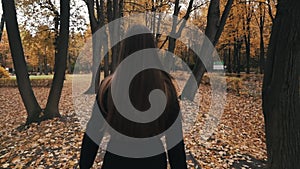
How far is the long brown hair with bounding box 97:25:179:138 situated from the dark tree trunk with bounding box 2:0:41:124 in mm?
6652

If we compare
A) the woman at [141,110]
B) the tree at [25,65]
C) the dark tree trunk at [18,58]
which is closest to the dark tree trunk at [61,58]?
the tree at [25,65]

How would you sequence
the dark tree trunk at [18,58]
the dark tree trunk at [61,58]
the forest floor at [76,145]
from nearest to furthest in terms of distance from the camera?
the forest floor at [76,145]
the dark tree trunk at [18,58]
the dark tree trunk at [61,58]

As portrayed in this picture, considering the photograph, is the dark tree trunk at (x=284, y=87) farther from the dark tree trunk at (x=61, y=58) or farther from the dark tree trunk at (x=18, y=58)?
the dark tree trunk at (x=18, y=58)

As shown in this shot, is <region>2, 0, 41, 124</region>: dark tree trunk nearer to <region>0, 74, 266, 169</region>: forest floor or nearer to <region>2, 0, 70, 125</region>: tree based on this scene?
<region>2, 0, 70, 125</region>: tree

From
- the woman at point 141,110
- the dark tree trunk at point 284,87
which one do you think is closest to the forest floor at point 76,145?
the dark tree trunk at point 284,87

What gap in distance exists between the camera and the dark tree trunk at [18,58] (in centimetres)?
745

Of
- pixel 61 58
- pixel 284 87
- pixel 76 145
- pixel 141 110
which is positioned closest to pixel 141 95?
pixel 141 110

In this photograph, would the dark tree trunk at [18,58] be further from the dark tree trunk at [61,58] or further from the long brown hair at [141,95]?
the long brown hair at [141,95]

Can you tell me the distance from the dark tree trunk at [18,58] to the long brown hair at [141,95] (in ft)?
21.8

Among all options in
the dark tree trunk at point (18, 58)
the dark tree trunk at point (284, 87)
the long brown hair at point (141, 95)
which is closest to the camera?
the long brown hair at point (141, 95)

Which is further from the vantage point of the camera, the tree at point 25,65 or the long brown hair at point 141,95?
the tree at point 25,65

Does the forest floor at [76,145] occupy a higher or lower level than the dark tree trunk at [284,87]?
lower

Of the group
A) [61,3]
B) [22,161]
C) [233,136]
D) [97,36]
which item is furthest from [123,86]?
[97,36]

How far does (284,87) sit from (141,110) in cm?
169
